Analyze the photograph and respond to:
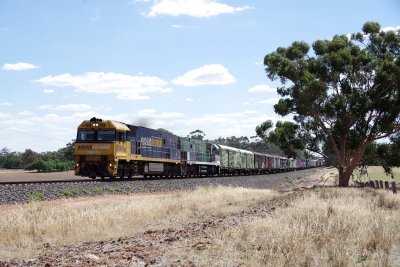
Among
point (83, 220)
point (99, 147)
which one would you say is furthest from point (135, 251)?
point (99, 147)

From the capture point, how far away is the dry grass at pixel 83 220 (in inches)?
446

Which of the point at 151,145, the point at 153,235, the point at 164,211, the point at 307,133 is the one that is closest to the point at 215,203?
the point at 164,211

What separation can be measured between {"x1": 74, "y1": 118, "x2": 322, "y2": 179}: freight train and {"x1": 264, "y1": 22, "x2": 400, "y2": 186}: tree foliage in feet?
32.4

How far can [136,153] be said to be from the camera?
106 ft

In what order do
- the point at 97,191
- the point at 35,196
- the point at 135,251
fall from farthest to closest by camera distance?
the point at 97,191 → the point at 35,196 → the point at 135,251

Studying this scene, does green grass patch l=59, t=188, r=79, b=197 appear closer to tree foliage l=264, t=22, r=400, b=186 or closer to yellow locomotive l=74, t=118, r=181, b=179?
yellow locomotive l=74, t=118, r=181, b=179

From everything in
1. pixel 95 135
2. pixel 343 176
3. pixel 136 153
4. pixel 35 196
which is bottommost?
pixel 35 196

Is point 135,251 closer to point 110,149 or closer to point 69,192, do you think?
point 69,192

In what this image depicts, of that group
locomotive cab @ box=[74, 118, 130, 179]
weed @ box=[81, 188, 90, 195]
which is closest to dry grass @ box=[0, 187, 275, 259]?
weed @ box=[81, 188, 90, 195]

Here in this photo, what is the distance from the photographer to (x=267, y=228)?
34.8 feet

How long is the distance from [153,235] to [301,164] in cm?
11052

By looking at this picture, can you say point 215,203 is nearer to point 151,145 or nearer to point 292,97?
point 292,97

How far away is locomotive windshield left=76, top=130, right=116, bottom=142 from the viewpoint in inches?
1153

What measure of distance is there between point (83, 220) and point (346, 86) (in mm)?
19852
